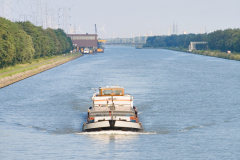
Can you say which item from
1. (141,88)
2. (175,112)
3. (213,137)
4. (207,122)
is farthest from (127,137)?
(141,88)

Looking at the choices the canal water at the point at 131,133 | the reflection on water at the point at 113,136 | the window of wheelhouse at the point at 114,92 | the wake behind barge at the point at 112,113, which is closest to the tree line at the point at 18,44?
the canal water at the point at 131,133

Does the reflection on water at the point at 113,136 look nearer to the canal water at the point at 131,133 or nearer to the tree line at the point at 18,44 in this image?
the canal water at the point at 131,133

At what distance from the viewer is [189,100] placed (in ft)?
185

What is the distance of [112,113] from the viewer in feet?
114

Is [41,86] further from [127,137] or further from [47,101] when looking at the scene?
Answer: [127,137]

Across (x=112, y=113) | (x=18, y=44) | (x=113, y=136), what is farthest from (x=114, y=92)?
(x=18, y=44)

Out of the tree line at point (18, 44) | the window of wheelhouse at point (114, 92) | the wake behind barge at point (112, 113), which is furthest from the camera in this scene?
the tree line at point (18, 44)

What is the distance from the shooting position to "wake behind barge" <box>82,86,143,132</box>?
3438 cm

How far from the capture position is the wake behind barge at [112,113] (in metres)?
34.4

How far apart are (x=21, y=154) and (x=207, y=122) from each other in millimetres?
18208

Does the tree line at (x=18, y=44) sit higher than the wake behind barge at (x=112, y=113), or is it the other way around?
the tree line at (x=18, y=44)

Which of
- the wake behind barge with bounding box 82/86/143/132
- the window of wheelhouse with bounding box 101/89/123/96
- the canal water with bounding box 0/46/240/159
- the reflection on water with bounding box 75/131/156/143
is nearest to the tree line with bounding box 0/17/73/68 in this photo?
the canal water with bounding box 0/46/240/159

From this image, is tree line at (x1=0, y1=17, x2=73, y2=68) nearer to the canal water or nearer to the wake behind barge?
the canal water

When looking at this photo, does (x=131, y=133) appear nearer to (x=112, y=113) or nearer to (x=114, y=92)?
(x=112, y=113)
